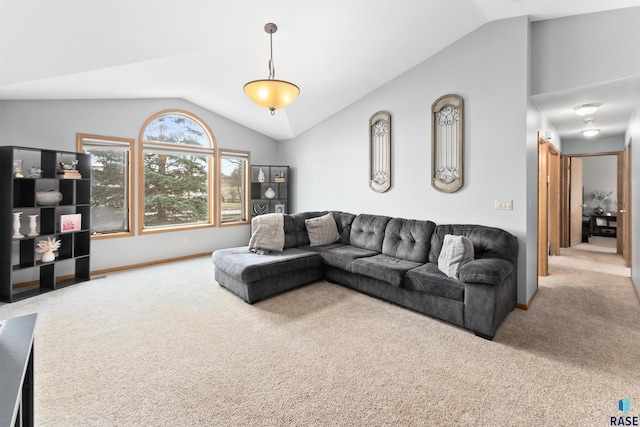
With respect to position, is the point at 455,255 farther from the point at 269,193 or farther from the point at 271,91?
the point at 269,193

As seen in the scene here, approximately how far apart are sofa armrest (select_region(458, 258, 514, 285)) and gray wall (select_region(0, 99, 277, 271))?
460cm

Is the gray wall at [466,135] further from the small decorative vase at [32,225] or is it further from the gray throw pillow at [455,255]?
the small decorative vase at [32,225]

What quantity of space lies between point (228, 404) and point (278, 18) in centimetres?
336

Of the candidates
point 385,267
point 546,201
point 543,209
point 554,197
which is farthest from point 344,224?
point 554,197

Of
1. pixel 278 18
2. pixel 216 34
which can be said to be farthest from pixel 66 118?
pixel 278 18

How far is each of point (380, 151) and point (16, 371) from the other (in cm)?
435

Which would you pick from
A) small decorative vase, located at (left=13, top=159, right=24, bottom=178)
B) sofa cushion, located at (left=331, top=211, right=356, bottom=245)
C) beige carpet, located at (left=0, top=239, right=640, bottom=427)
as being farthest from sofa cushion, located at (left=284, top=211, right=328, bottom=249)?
small decorative vase, located at (left=13, top=159, right=24, bottom=178)

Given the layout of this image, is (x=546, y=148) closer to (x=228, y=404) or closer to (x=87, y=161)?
(x=228, y=404)

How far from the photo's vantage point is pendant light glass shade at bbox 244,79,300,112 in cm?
272

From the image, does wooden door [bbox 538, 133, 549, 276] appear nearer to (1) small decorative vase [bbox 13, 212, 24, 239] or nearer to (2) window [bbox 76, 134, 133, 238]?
(2) window [bbox 76, 134, 133, 238]

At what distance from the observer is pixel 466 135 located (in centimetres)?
366

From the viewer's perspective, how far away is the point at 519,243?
10.8ft

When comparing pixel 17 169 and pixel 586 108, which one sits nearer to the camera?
pixel 17 169

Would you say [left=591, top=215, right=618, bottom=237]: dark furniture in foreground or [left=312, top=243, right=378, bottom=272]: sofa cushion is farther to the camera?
[left=591, top=215, right=618, bottom=237]: dark furniture in foreground
